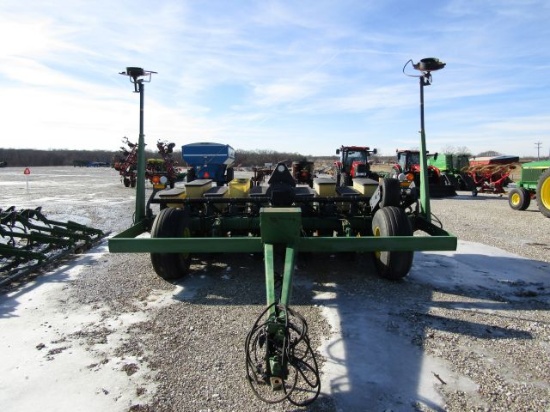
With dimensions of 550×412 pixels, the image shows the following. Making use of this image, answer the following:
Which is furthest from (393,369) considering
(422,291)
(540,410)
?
(422,291)

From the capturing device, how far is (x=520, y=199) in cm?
1227

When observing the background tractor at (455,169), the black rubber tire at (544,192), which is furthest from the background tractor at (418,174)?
the black rubber tire at (544,192)

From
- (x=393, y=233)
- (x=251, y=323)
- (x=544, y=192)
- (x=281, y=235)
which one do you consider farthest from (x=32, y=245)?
(x=544, y=192)

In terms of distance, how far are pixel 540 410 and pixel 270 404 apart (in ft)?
5.69

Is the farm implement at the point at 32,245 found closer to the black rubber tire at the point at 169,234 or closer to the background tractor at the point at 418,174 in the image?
the black rubber tire at the point at 169,234

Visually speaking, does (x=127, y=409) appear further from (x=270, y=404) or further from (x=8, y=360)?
(x=8, y=360)

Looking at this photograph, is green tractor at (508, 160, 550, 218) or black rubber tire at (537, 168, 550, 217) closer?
black rubber tire at (537, 168, 550, 217)

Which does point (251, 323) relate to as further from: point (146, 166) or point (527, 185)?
point (146, 166)

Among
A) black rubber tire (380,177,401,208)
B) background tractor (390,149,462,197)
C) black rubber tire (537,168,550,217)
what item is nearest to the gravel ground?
black rubber tire (380,177,401,208)

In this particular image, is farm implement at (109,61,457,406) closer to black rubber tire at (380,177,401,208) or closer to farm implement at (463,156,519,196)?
black rubber tire at (380,177,401,208)

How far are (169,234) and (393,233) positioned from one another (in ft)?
8.67

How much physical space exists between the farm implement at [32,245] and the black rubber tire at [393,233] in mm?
4693

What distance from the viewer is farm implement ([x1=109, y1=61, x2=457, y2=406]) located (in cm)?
269

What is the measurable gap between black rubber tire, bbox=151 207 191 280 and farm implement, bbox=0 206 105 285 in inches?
76.8
